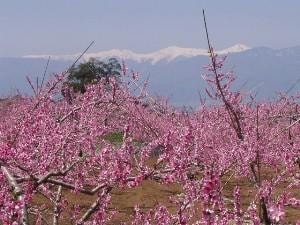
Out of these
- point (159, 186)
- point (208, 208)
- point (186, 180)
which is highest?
point (208, 208)

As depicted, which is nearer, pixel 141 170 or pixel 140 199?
pixel 141 170

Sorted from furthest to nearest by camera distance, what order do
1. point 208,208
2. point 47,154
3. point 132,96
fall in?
1. point 132,96
2. point 47,154
3. point 208,208

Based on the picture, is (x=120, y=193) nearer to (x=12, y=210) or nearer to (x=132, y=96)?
(x=132, y=96)

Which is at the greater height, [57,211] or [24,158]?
[24,158]

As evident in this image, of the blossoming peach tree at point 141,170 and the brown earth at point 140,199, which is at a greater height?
the blossoming peach tree at point 141,170

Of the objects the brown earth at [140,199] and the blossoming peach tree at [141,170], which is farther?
the brown earth at [140,199]

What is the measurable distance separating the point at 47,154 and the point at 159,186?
15624 mm

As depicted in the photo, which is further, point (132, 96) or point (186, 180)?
point (132, 96)

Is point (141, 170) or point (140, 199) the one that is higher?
point (141, 170)

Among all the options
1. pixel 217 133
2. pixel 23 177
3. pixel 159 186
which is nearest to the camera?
pixel 23 177

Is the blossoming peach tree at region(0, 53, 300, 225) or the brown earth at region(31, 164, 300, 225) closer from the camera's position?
the blossoming peach tree at region(0, 53, 300, 225)

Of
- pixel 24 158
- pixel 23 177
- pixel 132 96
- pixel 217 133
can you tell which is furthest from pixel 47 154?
pixel 217 133

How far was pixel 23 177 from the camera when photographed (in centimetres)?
662

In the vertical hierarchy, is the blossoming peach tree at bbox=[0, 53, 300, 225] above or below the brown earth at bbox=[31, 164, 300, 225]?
above
